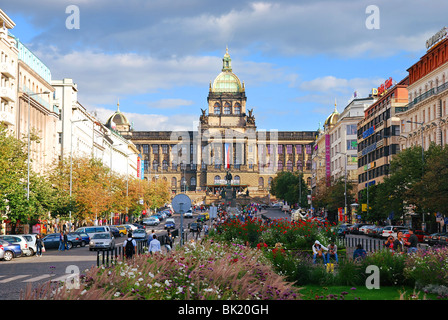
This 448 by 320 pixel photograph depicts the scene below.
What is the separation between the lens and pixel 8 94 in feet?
226

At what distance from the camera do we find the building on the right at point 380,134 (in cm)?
9681

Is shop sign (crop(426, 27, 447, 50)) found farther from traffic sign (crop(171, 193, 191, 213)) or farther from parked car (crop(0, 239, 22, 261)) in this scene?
traffic sign (crop(171, 193, 191, 213))

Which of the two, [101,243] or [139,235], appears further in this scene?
[139,235]

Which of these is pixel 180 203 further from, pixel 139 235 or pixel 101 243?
pixel 139 235

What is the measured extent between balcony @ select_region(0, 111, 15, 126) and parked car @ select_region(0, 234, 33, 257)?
20969 mm

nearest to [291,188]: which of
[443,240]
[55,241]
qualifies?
[55,241]

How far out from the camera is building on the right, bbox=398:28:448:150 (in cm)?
7419

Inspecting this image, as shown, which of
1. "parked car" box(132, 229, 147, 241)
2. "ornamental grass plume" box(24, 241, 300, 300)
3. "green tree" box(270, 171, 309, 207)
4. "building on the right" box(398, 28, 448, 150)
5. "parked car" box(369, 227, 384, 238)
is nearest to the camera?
"ornamental grass plume" box(24, 241, 300, 300)

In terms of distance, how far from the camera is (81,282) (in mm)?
12383

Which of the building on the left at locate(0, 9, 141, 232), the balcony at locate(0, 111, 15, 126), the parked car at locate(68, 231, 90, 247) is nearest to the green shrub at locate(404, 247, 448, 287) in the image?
the building on the left at locate(0, 9, 141, 232)

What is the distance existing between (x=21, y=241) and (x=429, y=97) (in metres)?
46.6
